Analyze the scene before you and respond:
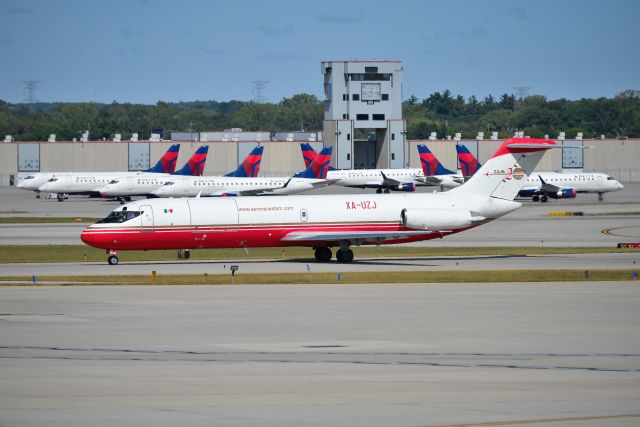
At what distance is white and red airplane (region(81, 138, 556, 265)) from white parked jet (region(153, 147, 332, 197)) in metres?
51.5

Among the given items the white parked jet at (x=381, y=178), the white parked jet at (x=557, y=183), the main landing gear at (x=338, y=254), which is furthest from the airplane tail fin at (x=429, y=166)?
the main landing gear at (x=338, y=254)

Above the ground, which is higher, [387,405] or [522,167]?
[522,167]

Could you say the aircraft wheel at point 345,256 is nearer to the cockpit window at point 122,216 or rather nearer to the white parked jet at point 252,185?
the cockpit window at point 122,216

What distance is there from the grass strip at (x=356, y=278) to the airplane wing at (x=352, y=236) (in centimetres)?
529

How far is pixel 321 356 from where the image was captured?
24.5 meters

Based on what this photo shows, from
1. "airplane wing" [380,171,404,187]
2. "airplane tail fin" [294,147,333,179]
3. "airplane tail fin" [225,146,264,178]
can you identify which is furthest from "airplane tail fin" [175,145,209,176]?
"airplane wing" [380,171,404,187]

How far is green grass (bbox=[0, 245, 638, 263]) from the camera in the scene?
53.2m

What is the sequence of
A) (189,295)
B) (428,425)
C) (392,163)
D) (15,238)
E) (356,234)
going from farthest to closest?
1. (392,163)
2. (15,238)
3. (356,234)
4. (189,295)
5. (428,425)

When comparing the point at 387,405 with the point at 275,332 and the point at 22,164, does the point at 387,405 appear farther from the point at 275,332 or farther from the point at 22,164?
the point at 22,164

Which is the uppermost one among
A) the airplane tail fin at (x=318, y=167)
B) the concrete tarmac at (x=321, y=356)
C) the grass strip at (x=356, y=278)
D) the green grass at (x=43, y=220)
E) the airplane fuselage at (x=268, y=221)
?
the airplane tail fin at (x=318, y=167)

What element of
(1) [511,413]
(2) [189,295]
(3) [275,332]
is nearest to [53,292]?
(2) [189,295]

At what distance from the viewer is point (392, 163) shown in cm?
15012

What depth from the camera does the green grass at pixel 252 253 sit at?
175 ft

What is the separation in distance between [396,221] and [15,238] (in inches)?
1063
